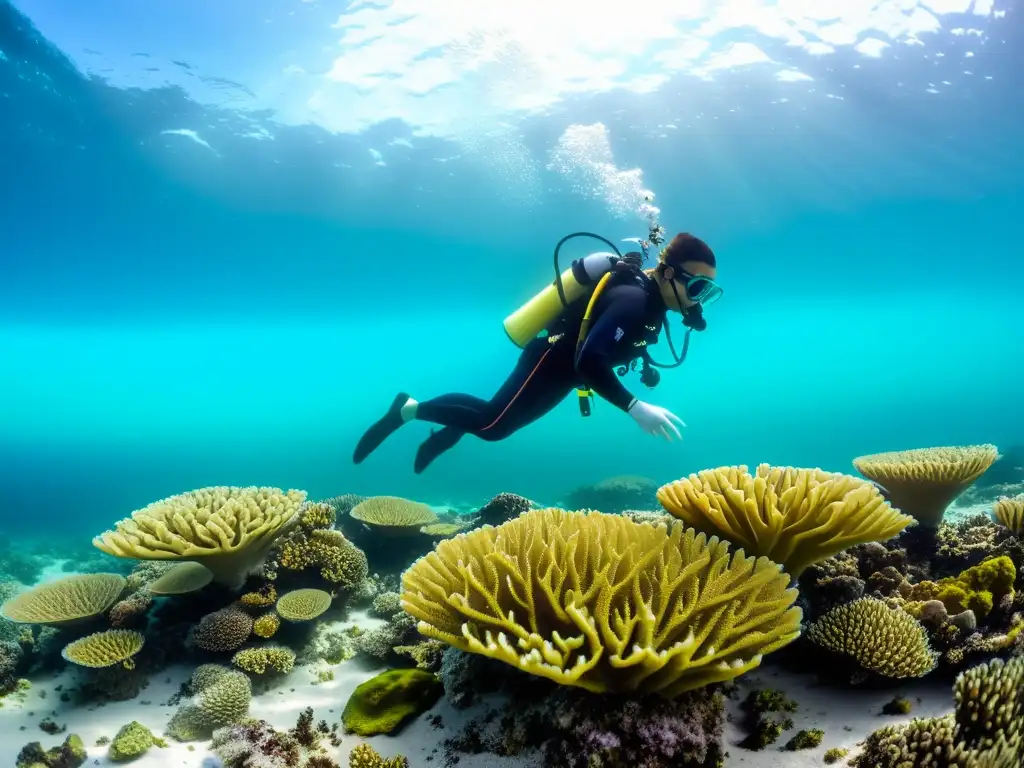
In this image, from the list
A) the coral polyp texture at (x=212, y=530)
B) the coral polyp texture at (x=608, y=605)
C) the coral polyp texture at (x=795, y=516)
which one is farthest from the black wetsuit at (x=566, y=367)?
the coral polyp texture at (x=212, y=530)

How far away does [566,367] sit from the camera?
6703mm

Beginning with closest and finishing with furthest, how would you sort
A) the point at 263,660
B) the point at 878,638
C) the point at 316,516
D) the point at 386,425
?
the point at 878,638, the point at 263,660, the point at 316,516, the point at 386,425

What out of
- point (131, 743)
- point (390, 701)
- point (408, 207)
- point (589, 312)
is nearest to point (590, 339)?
point (589, 312)

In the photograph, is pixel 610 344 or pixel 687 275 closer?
pixel 610 344

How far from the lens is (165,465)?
145 ft

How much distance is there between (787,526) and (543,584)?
164cm

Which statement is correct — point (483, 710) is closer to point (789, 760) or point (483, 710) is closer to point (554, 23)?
point (789, 760)

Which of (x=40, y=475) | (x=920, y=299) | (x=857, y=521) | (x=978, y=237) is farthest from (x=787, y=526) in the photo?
(x=920, y=299)

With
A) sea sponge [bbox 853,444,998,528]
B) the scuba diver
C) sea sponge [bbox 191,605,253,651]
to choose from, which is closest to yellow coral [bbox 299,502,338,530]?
sea sponge [bbox 191,605,253,651]

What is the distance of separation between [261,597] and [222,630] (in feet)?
1.30

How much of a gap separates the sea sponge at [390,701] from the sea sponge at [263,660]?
2.92 ft

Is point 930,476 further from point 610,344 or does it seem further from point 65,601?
point 65,601

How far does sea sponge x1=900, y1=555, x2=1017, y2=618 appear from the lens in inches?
131

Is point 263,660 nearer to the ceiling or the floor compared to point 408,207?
nearer to the floor
